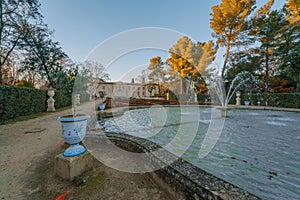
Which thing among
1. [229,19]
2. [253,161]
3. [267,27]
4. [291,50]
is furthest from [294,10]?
[253,161]

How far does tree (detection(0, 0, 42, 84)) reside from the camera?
24.9 ft

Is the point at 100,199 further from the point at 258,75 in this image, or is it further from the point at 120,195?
the point at 258,75

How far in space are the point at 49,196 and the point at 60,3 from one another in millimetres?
9241

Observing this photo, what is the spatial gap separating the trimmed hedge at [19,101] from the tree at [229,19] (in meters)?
17.4

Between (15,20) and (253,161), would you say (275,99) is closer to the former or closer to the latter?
(253,161)

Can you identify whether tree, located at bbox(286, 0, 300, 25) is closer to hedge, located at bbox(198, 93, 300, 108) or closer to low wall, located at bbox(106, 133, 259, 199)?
hedge, located at bbox(198, 93, 300, 108)

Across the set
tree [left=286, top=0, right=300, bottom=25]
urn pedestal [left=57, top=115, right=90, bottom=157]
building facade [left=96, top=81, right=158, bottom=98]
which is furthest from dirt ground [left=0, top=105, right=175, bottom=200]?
building facade [left=96, top=81, right=158, bottom=98]

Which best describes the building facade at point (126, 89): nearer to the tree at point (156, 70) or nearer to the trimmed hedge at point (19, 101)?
the tree at point (156, 70)

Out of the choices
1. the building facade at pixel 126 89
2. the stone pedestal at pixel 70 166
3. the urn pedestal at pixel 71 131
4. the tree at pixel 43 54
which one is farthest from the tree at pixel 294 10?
the tree at pixel 43 54

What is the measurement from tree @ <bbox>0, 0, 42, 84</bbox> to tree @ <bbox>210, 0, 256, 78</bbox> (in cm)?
1645

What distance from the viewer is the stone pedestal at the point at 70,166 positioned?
1374mm

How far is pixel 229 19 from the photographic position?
1271cm

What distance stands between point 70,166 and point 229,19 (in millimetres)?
17498

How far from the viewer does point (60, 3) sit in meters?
6.60
